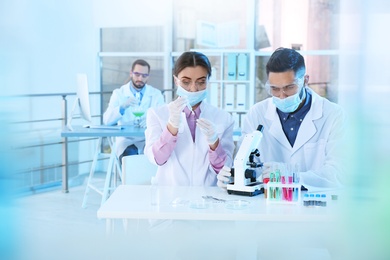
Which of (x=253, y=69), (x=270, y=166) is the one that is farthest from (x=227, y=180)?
(x=253, y=69)

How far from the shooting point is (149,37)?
625cm

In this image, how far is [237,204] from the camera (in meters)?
1.63

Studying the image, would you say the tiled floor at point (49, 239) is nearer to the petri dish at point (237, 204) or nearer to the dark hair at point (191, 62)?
the petri dish at point (237, 204)

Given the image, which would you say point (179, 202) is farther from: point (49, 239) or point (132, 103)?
point (132, 103)

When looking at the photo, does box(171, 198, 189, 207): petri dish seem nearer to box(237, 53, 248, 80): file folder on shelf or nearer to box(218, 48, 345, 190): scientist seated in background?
box(218, 48, 345, 190): scientist seated in background

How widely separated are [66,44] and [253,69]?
5.23 meters

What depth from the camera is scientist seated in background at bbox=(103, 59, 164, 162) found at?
407 cm

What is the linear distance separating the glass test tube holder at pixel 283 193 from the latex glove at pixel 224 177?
182 mm

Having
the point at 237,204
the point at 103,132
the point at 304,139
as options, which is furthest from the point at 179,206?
the point at 103,132

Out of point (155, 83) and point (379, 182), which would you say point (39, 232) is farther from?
point (155, 83)

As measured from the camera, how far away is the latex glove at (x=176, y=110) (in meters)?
2.01

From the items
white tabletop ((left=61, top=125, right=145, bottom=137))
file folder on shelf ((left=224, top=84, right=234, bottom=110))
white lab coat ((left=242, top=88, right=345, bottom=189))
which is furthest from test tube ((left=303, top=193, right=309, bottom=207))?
file folder on shelf ((left=224, top=84, right=234, bottom=110))

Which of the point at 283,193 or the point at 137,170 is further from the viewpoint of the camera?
the point at 137,170

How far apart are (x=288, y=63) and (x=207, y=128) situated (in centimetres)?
38
